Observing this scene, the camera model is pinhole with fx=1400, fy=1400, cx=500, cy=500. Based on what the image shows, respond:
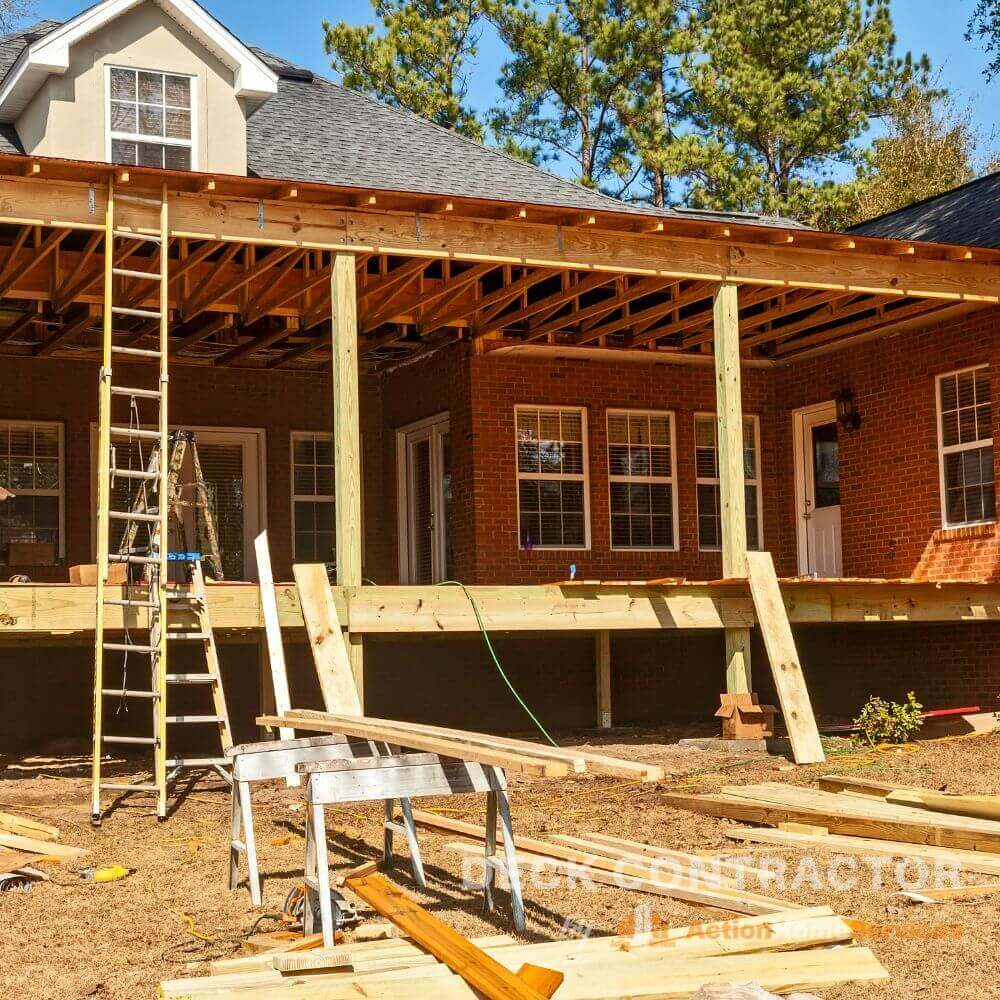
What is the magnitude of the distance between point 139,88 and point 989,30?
1511 centimetres

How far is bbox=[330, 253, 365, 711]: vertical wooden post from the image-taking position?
1180 cm

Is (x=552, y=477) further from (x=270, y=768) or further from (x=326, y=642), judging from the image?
(x=270, y=768)

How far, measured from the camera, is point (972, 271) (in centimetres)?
1441

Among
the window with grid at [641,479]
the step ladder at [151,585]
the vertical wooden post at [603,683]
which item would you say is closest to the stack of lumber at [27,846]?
the step ladder at [151,585]

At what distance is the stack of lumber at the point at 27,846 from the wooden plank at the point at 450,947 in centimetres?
253

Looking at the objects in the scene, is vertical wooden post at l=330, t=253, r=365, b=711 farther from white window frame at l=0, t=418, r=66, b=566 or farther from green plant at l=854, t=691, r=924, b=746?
white window frame at l=0, t=418, r=66, b=566

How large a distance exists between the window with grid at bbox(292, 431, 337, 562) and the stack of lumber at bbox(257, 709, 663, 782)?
9579 mm

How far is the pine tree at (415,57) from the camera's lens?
107 ft

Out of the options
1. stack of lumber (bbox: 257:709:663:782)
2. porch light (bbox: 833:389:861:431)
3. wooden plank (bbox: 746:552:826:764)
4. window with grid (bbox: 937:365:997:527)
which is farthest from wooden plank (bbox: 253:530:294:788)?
porch light (bbox: 833:389:861:431)

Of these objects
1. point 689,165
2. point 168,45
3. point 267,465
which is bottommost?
point 267,465

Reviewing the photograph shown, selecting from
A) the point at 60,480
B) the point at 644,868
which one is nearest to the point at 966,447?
the point at 644,868

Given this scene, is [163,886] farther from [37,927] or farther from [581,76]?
[581,76]

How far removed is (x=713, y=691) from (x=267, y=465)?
6.29 meters

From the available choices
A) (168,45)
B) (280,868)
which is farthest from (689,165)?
(280,868)
